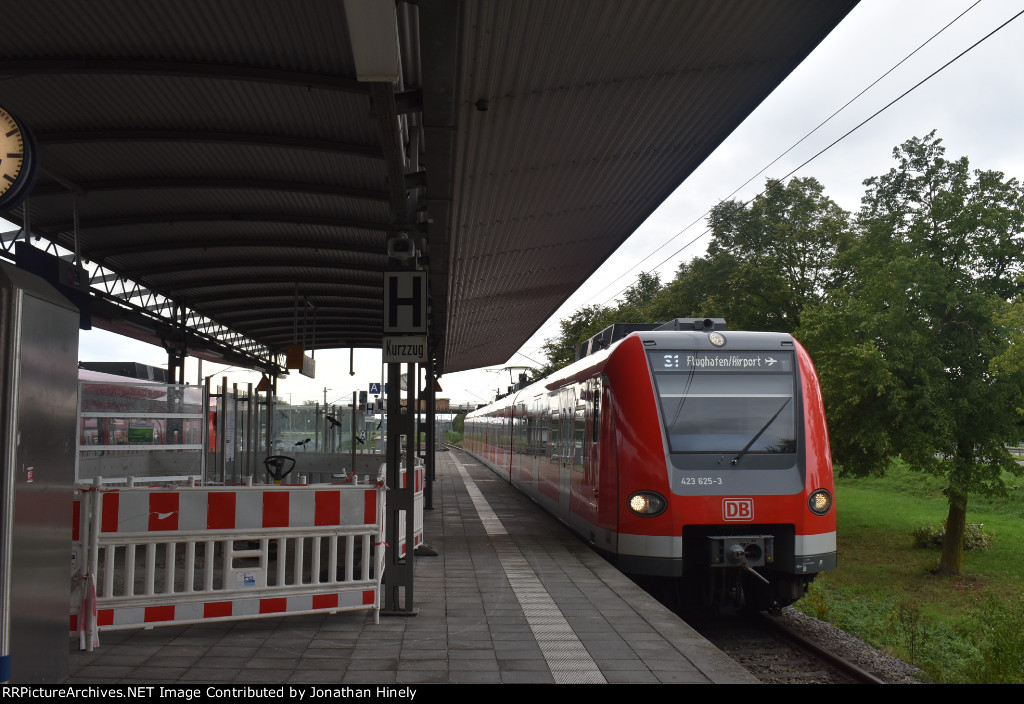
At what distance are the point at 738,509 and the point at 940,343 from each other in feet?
40.9

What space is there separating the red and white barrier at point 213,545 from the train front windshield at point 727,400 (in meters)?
3.35

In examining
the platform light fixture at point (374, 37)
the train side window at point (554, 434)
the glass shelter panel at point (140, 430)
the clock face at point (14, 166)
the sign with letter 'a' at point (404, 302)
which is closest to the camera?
the platform light fixture at point (374, 37)

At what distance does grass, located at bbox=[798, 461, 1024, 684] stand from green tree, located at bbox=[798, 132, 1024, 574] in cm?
119

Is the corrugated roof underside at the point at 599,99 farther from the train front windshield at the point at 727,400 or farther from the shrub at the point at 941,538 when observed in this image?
the shrub at the point at 941,538

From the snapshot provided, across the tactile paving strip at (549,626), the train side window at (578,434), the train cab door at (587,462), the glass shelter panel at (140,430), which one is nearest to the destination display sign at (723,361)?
the train cab door at (587,462)

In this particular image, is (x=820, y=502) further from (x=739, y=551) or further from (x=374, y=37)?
(x=374, y=37)

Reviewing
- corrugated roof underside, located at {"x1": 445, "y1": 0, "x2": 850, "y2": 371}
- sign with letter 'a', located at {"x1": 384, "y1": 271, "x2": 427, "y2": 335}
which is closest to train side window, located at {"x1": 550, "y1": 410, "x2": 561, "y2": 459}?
corrugated roof underside, located at {"x1": 445, "y1": 0, "x2": 850, "y2": 371}

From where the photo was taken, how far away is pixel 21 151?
512cm

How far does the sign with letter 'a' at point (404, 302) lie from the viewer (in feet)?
24.7

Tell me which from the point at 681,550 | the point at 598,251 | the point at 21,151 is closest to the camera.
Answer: the point at 21,151

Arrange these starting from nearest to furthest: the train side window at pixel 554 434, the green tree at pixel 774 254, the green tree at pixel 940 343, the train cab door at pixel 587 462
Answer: the train cab door at pixel 587 462, the train side window at pixel 554 434, the green tree at pixel 940 343, the green tree at pixel 774 254

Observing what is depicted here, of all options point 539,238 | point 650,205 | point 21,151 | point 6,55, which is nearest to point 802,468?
point 650,205

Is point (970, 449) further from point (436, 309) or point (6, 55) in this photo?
point (6, 55)
